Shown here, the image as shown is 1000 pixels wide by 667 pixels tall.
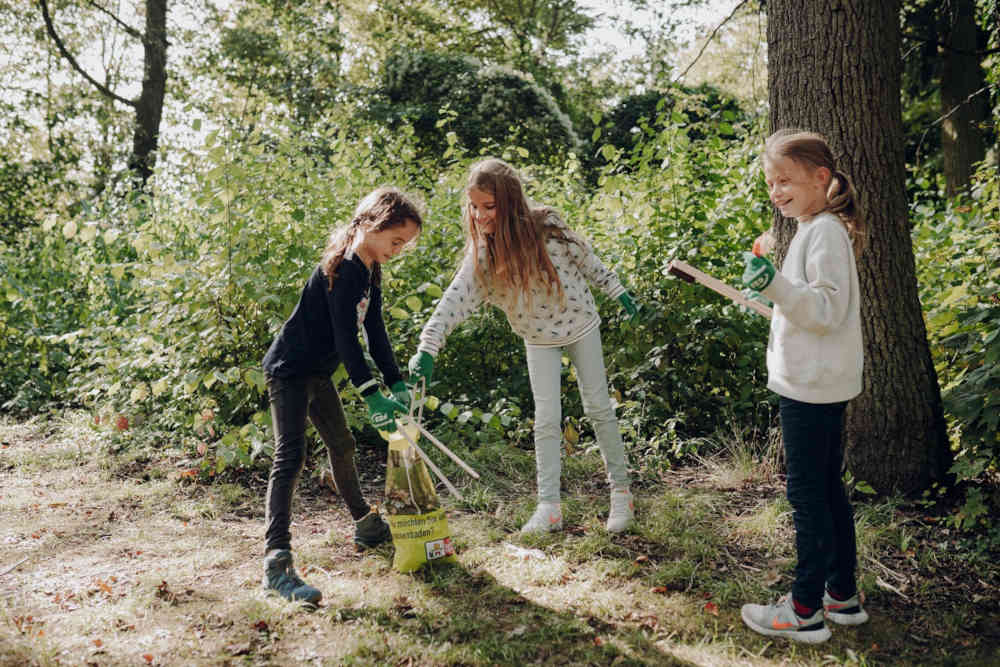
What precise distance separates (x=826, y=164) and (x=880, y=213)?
1127 millimetres

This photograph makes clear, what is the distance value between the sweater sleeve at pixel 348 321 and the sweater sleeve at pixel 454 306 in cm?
37

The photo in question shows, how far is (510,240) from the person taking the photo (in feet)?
9.97

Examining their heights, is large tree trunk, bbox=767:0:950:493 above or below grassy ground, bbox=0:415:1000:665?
above

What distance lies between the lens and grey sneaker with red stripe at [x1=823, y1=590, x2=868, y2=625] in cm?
238

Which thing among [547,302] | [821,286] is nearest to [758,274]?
[821,286]

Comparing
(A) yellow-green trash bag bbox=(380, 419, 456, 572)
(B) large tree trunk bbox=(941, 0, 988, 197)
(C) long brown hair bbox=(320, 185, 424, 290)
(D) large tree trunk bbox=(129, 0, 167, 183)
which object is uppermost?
(D) large tree trunk bbox=(129, 0, 167, 183)

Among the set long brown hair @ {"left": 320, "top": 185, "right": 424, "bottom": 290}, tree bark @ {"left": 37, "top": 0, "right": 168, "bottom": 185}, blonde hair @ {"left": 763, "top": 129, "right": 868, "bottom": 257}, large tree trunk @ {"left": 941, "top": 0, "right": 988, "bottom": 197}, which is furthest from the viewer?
tree bark @ {"left": 37, "top": 0, "right": 168, "bottom": 185}

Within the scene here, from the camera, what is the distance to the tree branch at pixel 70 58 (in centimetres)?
1261

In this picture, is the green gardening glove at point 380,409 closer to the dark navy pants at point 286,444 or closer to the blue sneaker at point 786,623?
the dark navy pants at point 286,444

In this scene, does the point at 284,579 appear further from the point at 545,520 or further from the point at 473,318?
the point at 473,318

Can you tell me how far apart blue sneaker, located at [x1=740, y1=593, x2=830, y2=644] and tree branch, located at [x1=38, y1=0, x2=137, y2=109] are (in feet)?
47.7

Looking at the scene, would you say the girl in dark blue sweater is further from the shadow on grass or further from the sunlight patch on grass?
the sunlight patch on grass

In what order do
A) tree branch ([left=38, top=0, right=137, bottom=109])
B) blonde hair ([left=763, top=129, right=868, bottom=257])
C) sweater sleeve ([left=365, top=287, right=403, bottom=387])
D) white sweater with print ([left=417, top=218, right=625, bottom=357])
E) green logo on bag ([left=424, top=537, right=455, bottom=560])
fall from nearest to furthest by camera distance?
1. blonde hair ([left=763, top=129, right=868, bottom=257])
2. green logo on bag ([left=424, top=537, right=455, bottom=560])
3. sweater sleeve ([left=365, top=287, right=403, bottom=387])
4. white sweater with print ([left=417, top=218, right=625, bottom=357])
5. tree branch ([left=38, top=0, right=137, bottom=109])

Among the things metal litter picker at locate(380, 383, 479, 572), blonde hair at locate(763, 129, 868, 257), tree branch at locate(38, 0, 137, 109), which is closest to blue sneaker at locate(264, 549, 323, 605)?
metal litter picker at locate(380, 383, 479, 572)
